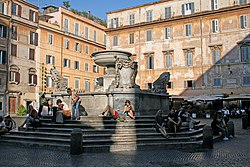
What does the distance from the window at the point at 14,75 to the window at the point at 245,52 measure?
2692cm

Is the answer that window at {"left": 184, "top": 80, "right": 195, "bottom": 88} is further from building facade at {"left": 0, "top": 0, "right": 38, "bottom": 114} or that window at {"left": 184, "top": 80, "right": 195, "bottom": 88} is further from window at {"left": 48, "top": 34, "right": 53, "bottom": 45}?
building facade at {"left": 0, "top": 0, "right": 38, "bottom": 114}

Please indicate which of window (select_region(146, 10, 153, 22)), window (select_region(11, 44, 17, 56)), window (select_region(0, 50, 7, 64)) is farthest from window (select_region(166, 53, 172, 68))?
window (select_region(0, 50, 7, 64))

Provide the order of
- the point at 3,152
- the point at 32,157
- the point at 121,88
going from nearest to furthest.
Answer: the point at 32,157 < the point at 3,152 < the point at 121,88

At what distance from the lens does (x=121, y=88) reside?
13625 millimetres

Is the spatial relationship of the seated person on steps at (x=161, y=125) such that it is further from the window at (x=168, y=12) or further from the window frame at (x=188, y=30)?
the window at (x=168, y=12)

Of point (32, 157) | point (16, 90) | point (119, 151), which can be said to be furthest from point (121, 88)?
point (16, 90)

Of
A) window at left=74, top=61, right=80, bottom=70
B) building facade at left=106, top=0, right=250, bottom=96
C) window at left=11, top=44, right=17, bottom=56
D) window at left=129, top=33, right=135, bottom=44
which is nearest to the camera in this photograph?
window at left=11, top=44, right=17, bottom=56

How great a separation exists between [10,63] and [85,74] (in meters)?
13.6

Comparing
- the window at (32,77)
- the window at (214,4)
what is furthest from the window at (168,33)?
the window at (32,77)

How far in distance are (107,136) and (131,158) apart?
2097mm

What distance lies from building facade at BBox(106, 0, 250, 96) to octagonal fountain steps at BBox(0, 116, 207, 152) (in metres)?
25.6

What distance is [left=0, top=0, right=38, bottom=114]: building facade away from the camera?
3431cm

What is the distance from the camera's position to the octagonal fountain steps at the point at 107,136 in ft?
32.9

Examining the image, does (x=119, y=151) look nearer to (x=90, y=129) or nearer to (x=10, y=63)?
(x=90, y=129)
